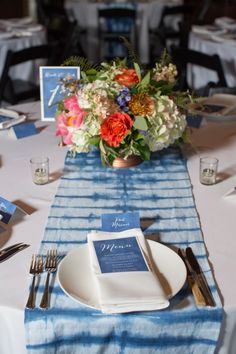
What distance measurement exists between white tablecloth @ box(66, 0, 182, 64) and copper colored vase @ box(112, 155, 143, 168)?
406 centimetres

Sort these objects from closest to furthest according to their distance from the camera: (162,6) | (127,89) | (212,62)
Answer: (127,89) → (212,62) → (162,6)

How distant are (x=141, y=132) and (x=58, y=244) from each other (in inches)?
18.0

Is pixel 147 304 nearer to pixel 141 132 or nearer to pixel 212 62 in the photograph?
pixel 141 132

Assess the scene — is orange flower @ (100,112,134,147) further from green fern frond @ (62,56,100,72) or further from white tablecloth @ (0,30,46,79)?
white tablecloth @ (0,30,46,79)

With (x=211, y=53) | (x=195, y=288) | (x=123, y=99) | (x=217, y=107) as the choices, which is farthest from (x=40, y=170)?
(x=211, y=53)

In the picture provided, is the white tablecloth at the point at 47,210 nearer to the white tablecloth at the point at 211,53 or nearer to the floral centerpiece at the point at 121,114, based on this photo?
the floral centerpiece at the point at 121,114

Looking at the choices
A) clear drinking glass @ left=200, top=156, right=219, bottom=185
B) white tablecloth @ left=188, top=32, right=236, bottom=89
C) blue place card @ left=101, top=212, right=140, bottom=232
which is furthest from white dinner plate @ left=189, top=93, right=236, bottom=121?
white tablecloth @ left=188, top=32, right=236, bottom=89

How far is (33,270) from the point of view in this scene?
3.38 ft

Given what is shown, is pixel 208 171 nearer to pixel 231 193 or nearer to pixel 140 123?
pixel 231 193

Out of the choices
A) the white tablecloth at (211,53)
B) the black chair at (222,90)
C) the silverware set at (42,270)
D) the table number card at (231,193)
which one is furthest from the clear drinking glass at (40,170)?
the white tablecloth at (211,53)

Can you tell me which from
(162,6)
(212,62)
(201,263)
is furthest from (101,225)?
(162,6)

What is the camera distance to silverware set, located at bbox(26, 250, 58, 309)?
0.94m

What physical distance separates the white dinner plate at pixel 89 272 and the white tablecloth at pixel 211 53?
8.09 feet

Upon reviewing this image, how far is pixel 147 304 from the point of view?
2.99 feet
